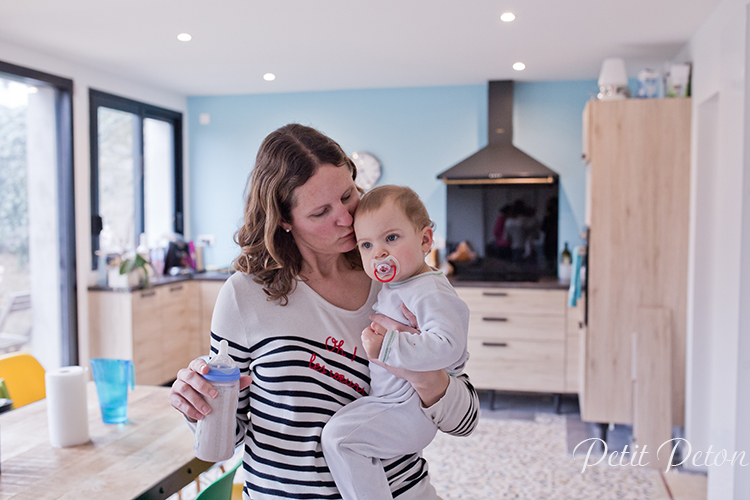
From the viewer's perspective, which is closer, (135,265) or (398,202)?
(398,202)

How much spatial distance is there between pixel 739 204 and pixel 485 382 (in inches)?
82.5

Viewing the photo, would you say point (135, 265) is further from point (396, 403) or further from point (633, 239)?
point (396, 403)

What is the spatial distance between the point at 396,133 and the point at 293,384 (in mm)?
4003

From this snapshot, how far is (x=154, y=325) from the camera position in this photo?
4219 millimetres

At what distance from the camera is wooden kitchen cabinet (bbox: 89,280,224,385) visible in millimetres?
3992

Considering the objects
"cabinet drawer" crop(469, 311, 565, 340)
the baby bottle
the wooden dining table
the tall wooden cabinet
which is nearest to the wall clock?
"cabinet drawer" crop(469, 311, 565, 340)

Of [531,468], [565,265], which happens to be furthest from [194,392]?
[565,265]

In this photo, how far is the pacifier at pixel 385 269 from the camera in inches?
44.4

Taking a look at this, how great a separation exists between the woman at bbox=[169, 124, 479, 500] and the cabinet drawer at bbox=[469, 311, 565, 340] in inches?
114

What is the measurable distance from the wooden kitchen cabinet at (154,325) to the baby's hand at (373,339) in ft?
10.8

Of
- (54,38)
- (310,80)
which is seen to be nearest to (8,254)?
(54,38)

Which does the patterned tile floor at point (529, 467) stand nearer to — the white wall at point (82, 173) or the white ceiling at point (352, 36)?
the white ceiling at point (352, 36)

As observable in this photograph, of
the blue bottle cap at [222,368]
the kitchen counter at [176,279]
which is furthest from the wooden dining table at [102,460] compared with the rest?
the kitchen counter at [176,279]

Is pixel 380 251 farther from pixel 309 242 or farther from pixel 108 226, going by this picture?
pixel 108 226
